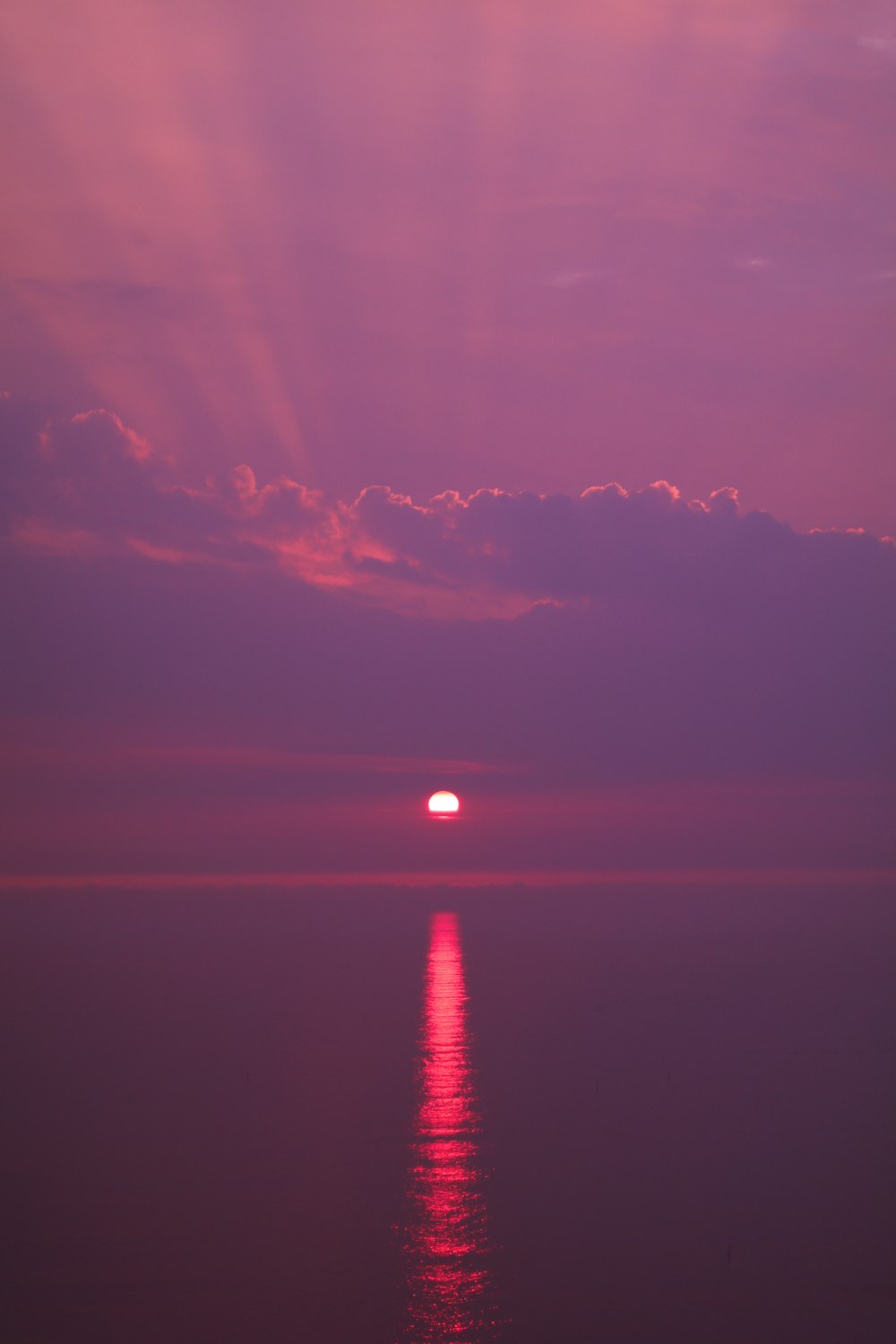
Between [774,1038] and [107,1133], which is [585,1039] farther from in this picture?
[107,1133]

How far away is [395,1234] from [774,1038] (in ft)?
227

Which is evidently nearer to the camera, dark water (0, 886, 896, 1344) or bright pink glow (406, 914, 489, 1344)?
bright pink glow (406, 914, 489, 1344)

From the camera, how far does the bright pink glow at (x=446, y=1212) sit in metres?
48.9

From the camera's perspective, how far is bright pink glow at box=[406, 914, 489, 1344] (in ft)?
160

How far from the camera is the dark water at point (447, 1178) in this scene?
1964 inches

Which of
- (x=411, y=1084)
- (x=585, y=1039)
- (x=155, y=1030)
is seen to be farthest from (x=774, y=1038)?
(x=155, y=1030)

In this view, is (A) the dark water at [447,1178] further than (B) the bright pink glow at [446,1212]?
Yes

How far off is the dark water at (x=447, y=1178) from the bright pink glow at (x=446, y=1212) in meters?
0.21

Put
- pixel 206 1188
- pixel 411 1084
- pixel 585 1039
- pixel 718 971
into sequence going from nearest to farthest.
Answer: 1. pixel 206 1188
2. pixel 411 1084
3. pixel 585 1039
4. pixel 718 971

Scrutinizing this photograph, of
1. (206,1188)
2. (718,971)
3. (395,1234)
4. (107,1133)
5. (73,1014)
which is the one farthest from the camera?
(718,971)

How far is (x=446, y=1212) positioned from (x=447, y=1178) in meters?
6.41

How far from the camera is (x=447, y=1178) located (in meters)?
67.9

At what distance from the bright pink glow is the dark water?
0.21m

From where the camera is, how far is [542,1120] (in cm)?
8125
